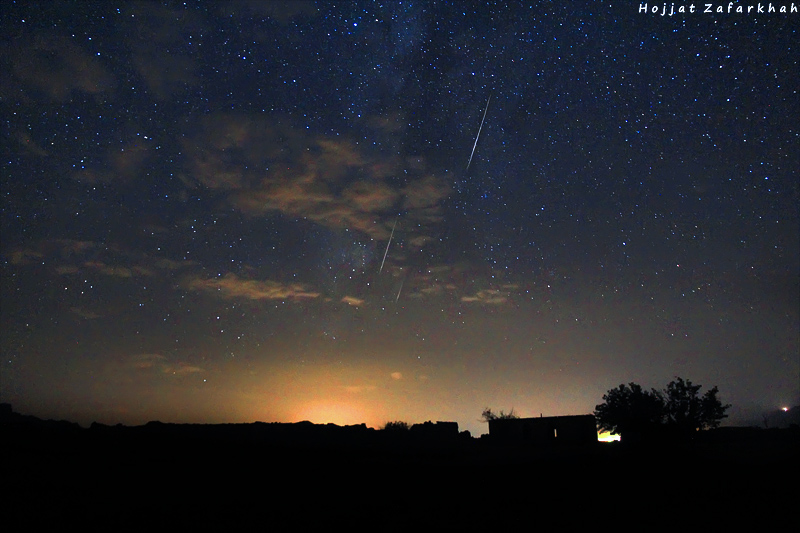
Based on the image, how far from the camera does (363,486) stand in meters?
16.2

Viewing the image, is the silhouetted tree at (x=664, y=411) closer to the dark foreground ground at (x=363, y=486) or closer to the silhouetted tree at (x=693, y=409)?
the silhouetted tree at (x=693, y=409)

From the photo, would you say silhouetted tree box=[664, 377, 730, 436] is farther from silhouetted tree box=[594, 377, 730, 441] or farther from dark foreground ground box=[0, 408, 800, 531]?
dark foreground ground box=[0, 408, 800, 531]

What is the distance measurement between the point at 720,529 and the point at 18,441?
2551cm

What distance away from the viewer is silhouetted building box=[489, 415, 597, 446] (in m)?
32.8

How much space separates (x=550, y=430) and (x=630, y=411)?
30.1 ft

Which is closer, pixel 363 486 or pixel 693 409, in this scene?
pixel 363 486

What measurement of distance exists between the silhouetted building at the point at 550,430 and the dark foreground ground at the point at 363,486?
27.1 feet

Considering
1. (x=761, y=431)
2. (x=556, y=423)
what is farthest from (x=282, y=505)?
(x=761, y=431)

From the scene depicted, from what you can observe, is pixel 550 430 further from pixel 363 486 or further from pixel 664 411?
pixel 363 486

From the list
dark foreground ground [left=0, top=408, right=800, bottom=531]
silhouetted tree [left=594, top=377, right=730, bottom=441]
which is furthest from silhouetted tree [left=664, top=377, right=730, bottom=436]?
dark foreground ground [left=0, top=408, right=800, bottom=531]

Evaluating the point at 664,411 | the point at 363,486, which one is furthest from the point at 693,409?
the point at 363,486

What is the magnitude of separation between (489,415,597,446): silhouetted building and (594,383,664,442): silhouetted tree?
5632mm

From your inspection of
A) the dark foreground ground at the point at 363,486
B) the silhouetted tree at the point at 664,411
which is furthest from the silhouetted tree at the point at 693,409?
the dark foreground ground at the point at 363,486

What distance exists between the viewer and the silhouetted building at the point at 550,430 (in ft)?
108
